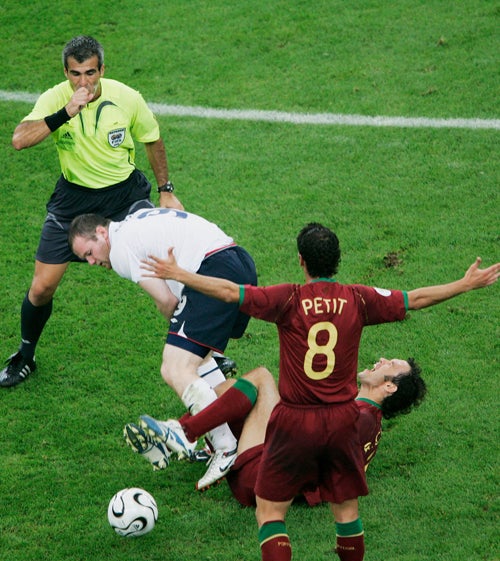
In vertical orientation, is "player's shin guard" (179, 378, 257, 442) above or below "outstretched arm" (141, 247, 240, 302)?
below

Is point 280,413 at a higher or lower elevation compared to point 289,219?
higher

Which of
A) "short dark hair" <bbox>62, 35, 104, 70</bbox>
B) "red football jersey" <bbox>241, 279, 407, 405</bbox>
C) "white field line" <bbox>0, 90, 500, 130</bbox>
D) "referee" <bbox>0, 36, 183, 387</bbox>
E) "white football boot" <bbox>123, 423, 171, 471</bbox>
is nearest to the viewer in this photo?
"red football jersey" <bbox>241, 279, 407, 405</bbox>

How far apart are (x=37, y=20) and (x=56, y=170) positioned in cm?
321

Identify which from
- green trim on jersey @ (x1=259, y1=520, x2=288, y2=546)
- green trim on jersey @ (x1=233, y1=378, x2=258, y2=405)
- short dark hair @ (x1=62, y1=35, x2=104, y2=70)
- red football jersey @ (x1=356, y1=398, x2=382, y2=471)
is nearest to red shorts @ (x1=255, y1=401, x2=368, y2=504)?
green trim on jersey @ (x1=259, y1=520, x2=288, y2=546)

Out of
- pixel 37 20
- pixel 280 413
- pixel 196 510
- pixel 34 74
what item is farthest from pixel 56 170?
pixel 280 413

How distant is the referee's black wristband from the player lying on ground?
2.19m

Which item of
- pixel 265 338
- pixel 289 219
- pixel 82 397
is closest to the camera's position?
pixel 82 397

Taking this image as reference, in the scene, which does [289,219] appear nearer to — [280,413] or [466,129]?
[466,129]

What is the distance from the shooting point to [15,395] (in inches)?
304

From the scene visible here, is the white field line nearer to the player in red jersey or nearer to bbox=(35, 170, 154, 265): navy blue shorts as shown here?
bbox=(35, 170, 154, 265): navy blue shorts

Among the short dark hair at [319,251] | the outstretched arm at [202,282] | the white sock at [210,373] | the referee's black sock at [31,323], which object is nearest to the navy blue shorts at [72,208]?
the referee's black sock at [31,323]

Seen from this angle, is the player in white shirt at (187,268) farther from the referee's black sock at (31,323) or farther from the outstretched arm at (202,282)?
the referee's black sock at (31,323)

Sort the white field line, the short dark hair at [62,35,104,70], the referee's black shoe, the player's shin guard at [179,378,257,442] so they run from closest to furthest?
the player's shin guard at [179,378,257,442] → the short dark hair at [62,35,104,70] → the referee's black shoe → the white field line

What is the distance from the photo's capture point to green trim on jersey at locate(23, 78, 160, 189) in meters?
7.45
